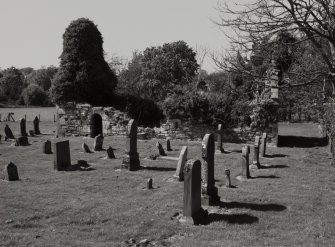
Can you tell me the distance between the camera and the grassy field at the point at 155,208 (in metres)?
7.41

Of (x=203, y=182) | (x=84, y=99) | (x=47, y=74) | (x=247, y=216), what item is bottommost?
(x=247, y=216)

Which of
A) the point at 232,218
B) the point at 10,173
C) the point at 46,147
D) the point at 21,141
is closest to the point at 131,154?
the point at 10,173

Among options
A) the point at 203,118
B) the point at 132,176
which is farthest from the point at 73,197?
the point at 203,118

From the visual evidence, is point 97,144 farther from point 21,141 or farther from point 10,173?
point 10,173

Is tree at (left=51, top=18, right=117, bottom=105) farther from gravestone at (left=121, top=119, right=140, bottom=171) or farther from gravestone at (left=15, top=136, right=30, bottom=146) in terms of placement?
gravestone at (left=121, top=119, right=140, bottom=171)

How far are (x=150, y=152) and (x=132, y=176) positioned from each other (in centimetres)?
550

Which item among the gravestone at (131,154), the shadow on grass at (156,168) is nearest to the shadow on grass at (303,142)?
the shadow on grass at (156,168)

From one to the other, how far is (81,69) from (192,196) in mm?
21166

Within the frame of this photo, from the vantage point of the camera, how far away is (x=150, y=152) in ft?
61.4

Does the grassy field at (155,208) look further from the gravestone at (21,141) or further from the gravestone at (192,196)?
the gravestone at (21,141)

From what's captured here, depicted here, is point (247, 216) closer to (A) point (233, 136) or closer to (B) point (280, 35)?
(B) point (280, 35)

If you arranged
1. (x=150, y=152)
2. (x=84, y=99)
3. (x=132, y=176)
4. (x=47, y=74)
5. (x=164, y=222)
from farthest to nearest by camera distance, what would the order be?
(x=47, y=74), (x=84, y=99), (x=150, y=152), (x=132, y=176), (x=164, y=222)

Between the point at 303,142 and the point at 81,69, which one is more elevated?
the point at 81,69

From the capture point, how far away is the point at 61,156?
1437 cm
